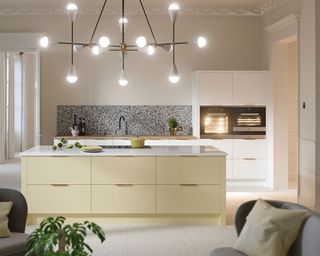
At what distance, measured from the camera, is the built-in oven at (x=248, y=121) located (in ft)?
29.6

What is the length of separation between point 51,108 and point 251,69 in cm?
347

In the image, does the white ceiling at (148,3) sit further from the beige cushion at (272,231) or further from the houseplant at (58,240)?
the houseplant at (58,240)

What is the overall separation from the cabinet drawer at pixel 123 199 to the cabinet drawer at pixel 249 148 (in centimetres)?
305

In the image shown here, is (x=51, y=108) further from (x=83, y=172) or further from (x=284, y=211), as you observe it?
(x=284, y=211)

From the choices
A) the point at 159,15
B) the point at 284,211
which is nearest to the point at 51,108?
the point at 159,15

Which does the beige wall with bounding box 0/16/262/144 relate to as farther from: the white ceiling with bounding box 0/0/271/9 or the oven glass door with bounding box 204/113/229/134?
the oven glass door with bounding box 204/113/229/134

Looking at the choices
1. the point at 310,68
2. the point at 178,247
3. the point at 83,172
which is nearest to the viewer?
the point at 178,247

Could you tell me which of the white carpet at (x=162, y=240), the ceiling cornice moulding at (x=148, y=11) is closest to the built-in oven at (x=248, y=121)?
the ceiling cornice moulding at (x=148, y=11)

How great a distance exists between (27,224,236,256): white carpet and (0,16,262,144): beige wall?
11.8ft

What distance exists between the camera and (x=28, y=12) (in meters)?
9.16

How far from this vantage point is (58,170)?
6188 millimetres

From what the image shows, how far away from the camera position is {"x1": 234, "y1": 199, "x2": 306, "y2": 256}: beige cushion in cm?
347

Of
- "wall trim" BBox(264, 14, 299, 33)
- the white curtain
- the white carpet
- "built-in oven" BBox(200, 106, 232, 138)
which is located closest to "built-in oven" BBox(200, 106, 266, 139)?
"built-in oven" BBox(200, 106, 232, 138)

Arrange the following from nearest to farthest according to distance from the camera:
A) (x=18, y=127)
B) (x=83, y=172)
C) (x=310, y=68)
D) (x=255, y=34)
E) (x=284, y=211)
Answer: (x=284, y=211) < (x=83, y=172) < (x=310, y=68) < (x=255, y=34) < (x=18, y=127)
